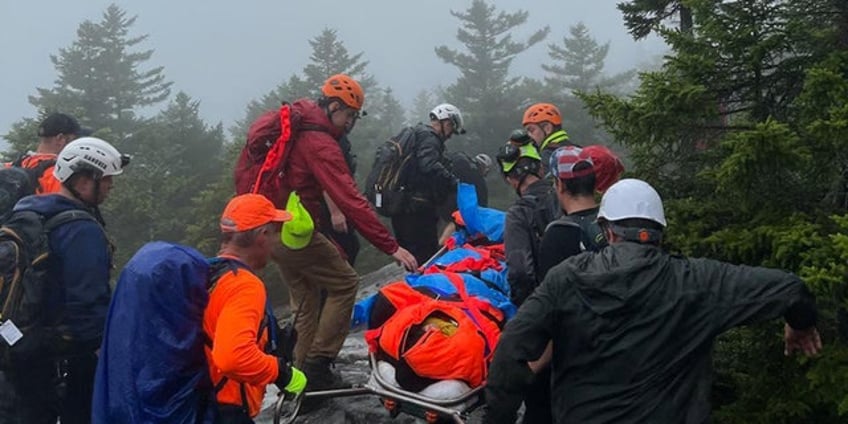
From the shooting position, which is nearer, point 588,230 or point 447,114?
point 588,230

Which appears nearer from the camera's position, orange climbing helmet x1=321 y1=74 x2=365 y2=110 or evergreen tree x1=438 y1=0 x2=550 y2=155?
orange climbing helmet x1=321 y1=74 x2=365 y2=110

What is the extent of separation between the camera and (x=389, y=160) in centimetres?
827

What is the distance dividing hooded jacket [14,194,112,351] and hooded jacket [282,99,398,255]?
1.81 m

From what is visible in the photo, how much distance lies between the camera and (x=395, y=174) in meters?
8.22

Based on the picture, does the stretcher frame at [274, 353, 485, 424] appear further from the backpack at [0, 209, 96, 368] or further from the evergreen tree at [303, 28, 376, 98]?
the evergreen tree at [303, 28, 376, 98]

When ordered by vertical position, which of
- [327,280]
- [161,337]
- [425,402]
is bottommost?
[425,402]

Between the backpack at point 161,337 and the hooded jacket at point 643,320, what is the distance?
5.31 ft

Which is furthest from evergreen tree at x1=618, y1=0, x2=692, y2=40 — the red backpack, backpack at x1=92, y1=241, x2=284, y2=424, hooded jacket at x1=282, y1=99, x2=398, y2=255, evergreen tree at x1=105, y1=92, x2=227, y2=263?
evergreen tree at x1=105, y1=92, x2=227, y2=263

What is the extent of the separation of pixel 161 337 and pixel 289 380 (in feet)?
2.45

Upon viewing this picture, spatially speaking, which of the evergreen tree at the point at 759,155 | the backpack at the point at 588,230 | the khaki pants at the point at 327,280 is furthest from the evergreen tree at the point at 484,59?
the backpack at the point at 588,230

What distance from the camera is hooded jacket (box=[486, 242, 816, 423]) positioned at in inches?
124

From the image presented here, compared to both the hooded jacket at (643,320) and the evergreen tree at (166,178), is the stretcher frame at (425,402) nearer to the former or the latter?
the hooded jacket at (643,320)

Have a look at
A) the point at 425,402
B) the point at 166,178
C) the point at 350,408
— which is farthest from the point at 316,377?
the point at 166,178

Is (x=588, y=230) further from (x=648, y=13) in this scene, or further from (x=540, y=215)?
(x=648, y=13)
